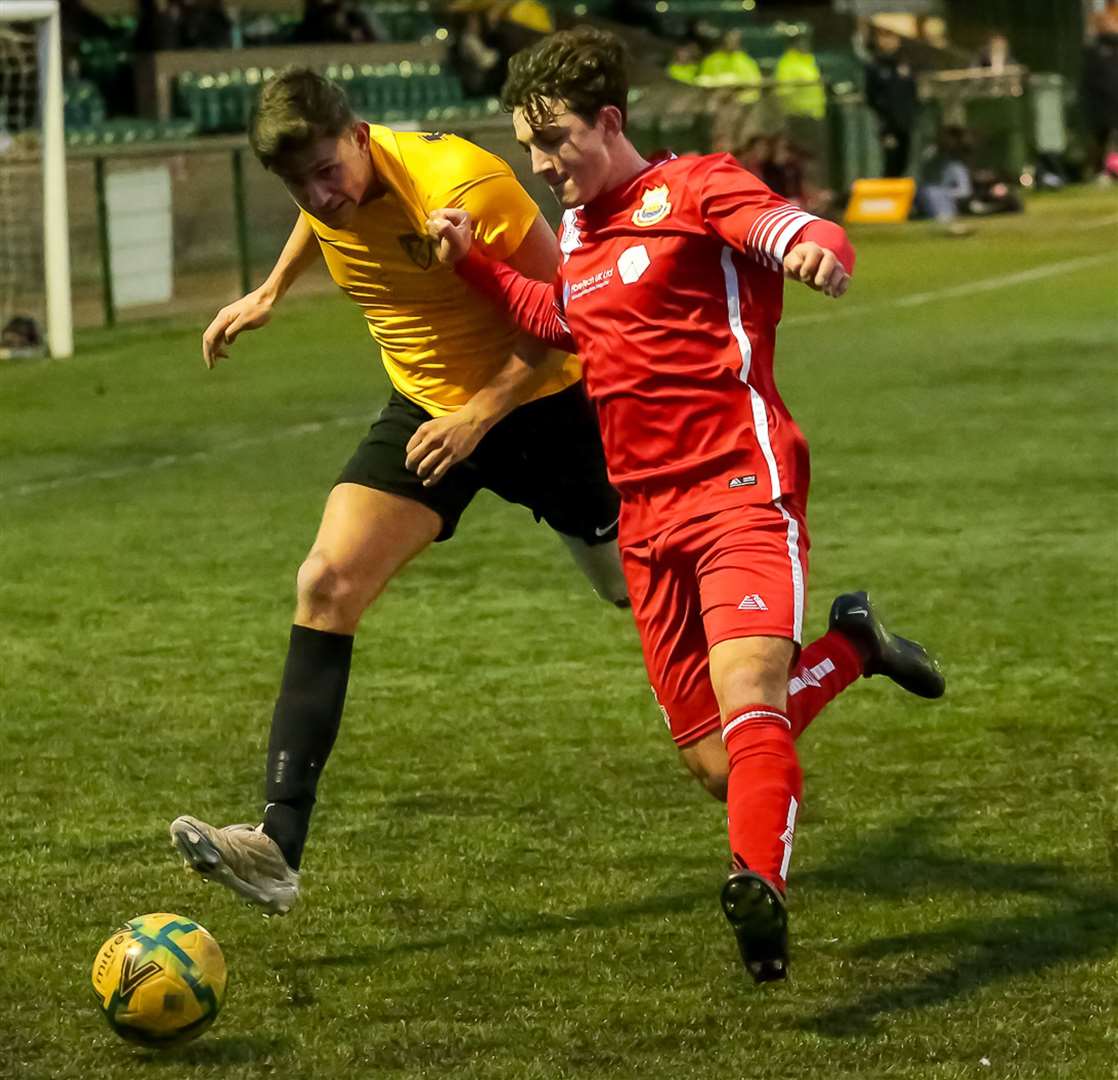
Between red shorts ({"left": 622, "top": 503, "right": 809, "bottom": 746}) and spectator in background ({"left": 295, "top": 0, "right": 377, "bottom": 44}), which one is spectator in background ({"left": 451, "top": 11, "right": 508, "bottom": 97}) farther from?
red shorts ({"left": 622, "top": 503, "right": 809, "bottom": 746})

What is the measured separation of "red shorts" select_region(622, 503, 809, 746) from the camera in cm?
450

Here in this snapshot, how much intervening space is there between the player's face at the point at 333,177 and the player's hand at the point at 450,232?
0.19 metres

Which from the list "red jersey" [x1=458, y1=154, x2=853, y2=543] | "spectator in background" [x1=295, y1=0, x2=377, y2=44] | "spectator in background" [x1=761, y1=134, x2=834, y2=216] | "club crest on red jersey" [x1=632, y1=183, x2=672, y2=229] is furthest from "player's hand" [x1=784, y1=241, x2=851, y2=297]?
"spectator in background" [x1=295, y1=0, x2=377, y2=44]

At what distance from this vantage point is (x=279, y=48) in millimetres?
25234

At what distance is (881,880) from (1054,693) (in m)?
1.88

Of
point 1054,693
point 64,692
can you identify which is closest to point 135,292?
point 64,692

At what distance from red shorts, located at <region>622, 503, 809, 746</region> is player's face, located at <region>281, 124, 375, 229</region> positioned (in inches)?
39.0

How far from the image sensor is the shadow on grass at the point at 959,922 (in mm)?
4555

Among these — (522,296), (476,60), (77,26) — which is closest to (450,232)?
(522,296)

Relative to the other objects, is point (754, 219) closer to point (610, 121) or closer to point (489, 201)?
point (610, 121)

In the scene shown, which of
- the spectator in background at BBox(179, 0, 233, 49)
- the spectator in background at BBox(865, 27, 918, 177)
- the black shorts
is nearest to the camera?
the black shorts

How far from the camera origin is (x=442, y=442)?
5.13 m

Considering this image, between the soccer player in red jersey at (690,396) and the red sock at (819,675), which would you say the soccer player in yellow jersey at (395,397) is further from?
the red sock at (819,675)

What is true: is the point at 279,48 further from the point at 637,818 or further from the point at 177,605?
the point at 637,818
